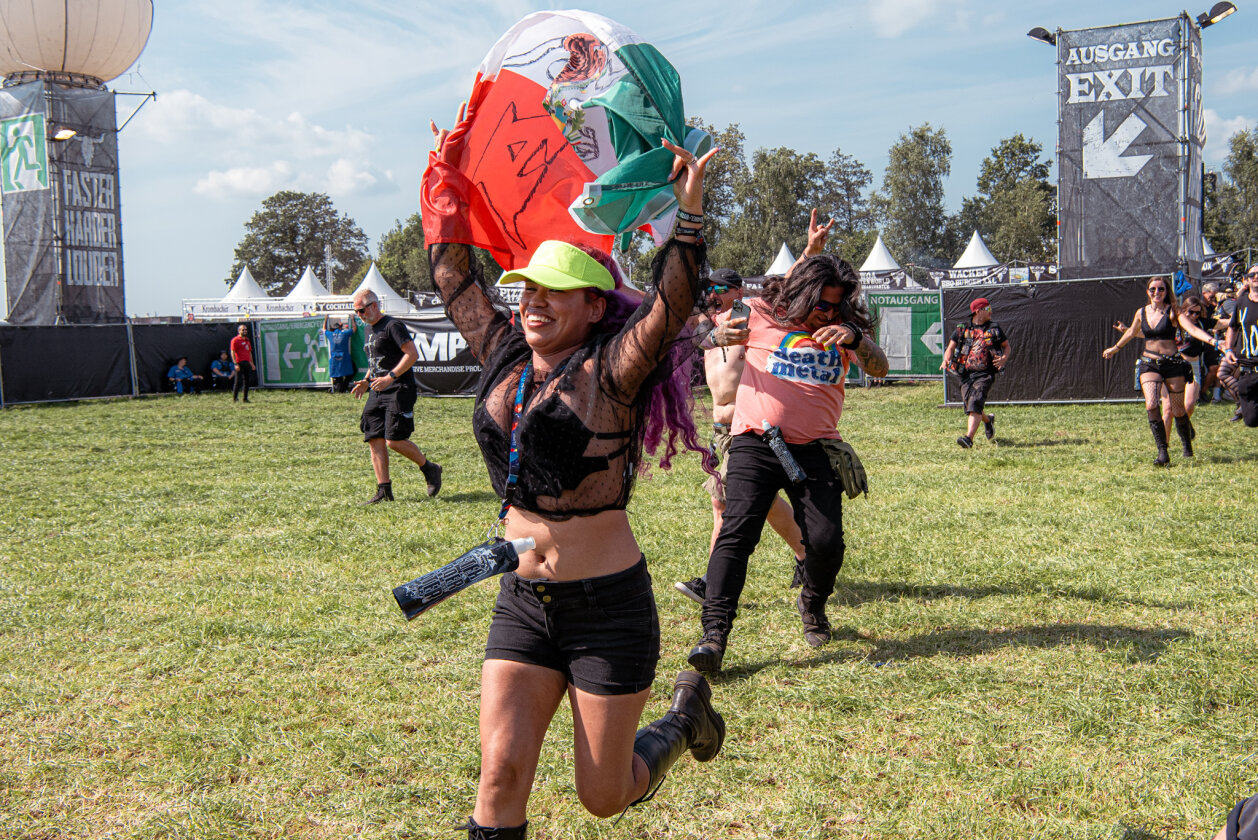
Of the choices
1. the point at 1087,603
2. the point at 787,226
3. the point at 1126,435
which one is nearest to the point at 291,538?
the point at 1087,603

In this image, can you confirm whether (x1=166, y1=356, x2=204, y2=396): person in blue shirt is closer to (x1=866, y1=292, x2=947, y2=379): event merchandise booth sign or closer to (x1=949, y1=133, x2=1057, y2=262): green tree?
(x1=866, y1=292, x2=947, y2=379): event merchandise booth sign

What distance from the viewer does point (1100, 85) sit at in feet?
57.5

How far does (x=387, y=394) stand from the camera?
9117mm

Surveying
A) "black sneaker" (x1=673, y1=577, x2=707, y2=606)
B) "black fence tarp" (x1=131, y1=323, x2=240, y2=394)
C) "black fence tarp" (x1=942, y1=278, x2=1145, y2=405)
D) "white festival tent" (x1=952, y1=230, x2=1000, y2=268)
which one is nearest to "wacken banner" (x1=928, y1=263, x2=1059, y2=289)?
"white festival tent" (x1=952, y1=230, x2=1000, y2=268)

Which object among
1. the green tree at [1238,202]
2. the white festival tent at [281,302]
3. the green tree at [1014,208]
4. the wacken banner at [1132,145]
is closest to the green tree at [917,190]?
the green tree at [1014,208]

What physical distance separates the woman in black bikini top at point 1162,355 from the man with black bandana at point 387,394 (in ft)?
25.7

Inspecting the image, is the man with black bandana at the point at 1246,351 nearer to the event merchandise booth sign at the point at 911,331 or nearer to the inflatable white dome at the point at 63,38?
the event merchandise booth sign at the point at 911,331

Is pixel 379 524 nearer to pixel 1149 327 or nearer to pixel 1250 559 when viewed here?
pixel 1250 559

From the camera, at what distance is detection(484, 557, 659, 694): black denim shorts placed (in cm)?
256

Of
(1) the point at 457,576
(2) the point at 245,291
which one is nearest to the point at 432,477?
(1) the point at 457,576

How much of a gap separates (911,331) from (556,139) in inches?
763

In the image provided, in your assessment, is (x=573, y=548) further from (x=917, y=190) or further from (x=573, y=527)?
(x=917, y=190)

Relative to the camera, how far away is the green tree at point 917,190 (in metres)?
71.6

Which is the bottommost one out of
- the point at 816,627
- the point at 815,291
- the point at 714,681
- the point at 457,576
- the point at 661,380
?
the point at 714,681
